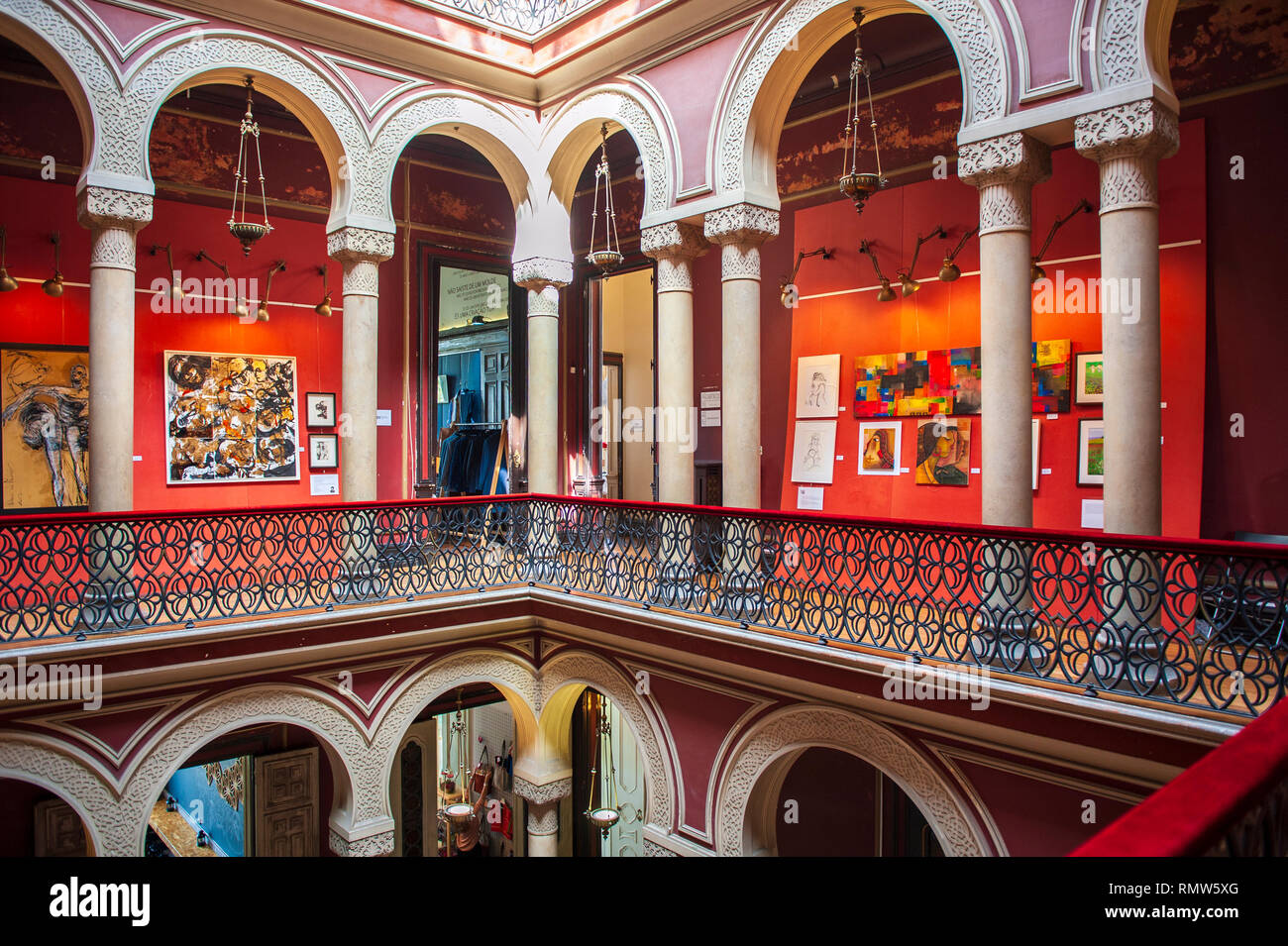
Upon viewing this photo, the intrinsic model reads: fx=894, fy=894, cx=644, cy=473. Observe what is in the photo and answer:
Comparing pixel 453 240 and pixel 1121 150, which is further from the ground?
pixel 453 240

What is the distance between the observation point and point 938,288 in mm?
8664

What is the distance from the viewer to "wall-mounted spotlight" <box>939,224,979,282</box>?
26.5 feet

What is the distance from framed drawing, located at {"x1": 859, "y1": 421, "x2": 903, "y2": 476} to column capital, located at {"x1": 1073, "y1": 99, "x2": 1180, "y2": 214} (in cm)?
361

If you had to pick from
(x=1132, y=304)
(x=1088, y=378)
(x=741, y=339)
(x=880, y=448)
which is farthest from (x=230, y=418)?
(x=1132, y=304)

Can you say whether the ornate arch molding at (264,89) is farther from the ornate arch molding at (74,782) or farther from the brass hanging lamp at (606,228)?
the ornate arch molding at (74,782)

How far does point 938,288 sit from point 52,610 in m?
7.90

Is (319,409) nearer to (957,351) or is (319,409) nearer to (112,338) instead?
(112,338)

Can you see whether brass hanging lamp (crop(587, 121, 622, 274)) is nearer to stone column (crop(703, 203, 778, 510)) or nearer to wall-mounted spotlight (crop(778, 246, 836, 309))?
stone column (crop(703, 203, 778, 510))

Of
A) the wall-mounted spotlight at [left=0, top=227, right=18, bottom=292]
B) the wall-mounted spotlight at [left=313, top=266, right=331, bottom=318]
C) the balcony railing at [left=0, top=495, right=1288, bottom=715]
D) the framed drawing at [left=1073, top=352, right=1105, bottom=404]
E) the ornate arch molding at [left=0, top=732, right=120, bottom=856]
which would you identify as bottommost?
the ornate arch molding at [left=0, top=732, right=120, bottom=856]

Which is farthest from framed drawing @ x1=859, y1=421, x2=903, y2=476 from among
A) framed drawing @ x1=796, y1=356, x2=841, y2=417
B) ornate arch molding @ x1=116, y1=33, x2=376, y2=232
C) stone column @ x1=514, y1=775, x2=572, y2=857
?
ornate arch molding @ x1=116, y1=33, x2=376, y2=232

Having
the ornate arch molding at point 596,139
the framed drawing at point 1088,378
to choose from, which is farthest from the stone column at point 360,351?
the framed drawing at point 1088,378
